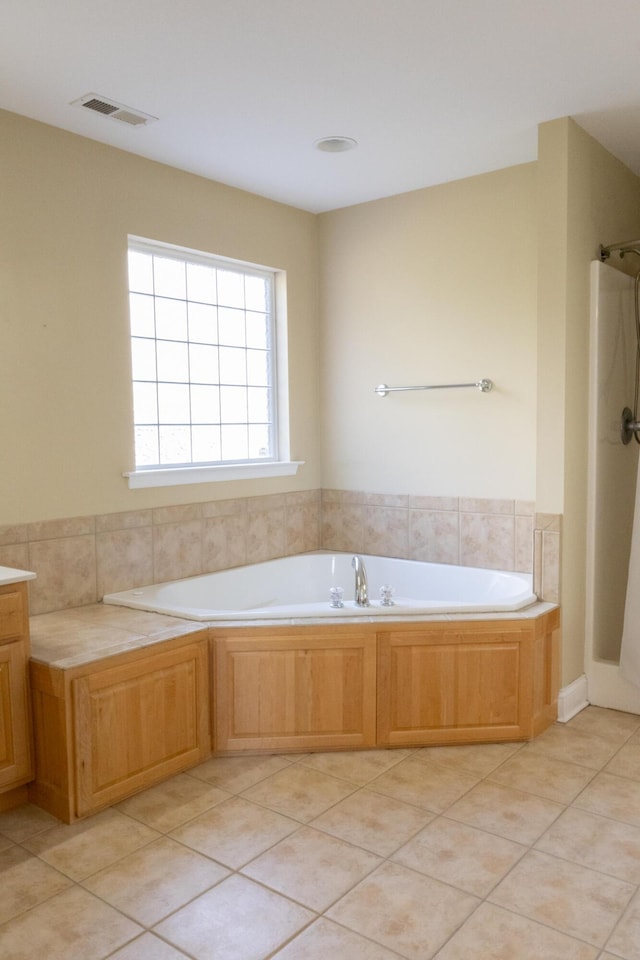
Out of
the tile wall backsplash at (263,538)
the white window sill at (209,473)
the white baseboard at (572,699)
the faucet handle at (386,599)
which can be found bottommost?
the white baseboard at (572,699)

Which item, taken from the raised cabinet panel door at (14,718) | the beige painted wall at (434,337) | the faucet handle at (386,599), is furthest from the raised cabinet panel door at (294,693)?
the beige painted wall at (434,337)

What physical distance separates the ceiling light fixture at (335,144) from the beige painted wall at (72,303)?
68 centimetres

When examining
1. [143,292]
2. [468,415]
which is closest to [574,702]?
[468,415]

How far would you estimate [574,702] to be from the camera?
322 cm

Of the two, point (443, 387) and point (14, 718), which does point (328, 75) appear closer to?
point (443, 387)

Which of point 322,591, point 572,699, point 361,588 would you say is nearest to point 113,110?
point 361,588

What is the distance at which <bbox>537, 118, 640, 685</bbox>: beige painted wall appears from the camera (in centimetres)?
301

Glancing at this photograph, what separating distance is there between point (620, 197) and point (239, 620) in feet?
8.40

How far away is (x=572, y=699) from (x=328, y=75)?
8.57 ft

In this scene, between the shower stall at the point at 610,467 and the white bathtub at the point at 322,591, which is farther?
the shower stall at the point at 610,467

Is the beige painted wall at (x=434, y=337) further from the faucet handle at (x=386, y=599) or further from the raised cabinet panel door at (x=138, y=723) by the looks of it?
the raised cabinet panel door at (x=138, y=723)

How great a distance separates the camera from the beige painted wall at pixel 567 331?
9.89ft

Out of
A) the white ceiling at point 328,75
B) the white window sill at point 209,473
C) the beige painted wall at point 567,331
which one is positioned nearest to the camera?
the white ceiling at point 328,75

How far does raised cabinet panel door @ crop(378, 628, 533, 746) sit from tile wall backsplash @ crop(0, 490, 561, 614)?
38cm
